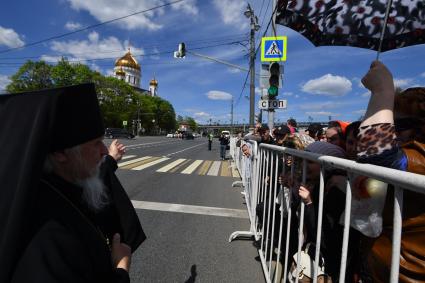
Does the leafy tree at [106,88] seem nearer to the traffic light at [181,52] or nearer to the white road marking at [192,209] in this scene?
the traffic light at [181,52]

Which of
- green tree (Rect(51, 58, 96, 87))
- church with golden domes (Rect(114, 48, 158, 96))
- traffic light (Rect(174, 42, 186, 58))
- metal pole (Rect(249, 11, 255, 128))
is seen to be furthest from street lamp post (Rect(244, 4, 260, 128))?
church with golden domes (Rect(114, 48, 158, 96))

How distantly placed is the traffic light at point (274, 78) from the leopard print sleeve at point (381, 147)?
301 inches

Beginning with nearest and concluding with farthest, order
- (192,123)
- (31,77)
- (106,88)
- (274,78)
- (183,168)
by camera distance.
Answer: (274,78), (183,168), (31,77), (106,88), (192,123)

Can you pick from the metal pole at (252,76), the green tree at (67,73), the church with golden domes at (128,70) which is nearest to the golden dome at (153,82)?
the church with golden domes at (128,70)

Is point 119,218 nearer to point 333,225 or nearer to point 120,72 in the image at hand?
point 333,225

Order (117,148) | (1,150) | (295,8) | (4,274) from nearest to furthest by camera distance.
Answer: (4,274) → (1,150) → (295,8) → (117,148)

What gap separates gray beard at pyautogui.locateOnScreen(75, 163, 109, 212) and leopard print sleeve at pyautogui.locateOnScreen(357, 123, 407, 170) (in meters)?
1.30

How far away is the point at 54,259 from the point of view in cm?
112

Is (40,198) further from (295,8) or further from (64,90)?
(295,8)

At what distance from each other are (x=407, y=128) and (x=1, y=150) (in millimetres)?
1812

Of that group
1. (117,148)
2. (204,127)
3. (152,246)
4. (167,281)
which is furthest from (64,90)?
(204,127)

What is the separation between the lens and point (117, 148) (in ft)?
9.80

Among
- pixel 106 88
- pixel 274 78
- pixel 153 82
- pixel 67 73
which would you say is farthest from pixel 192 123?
pixel 274 78

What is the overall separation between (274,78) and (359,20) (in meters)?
7.11
